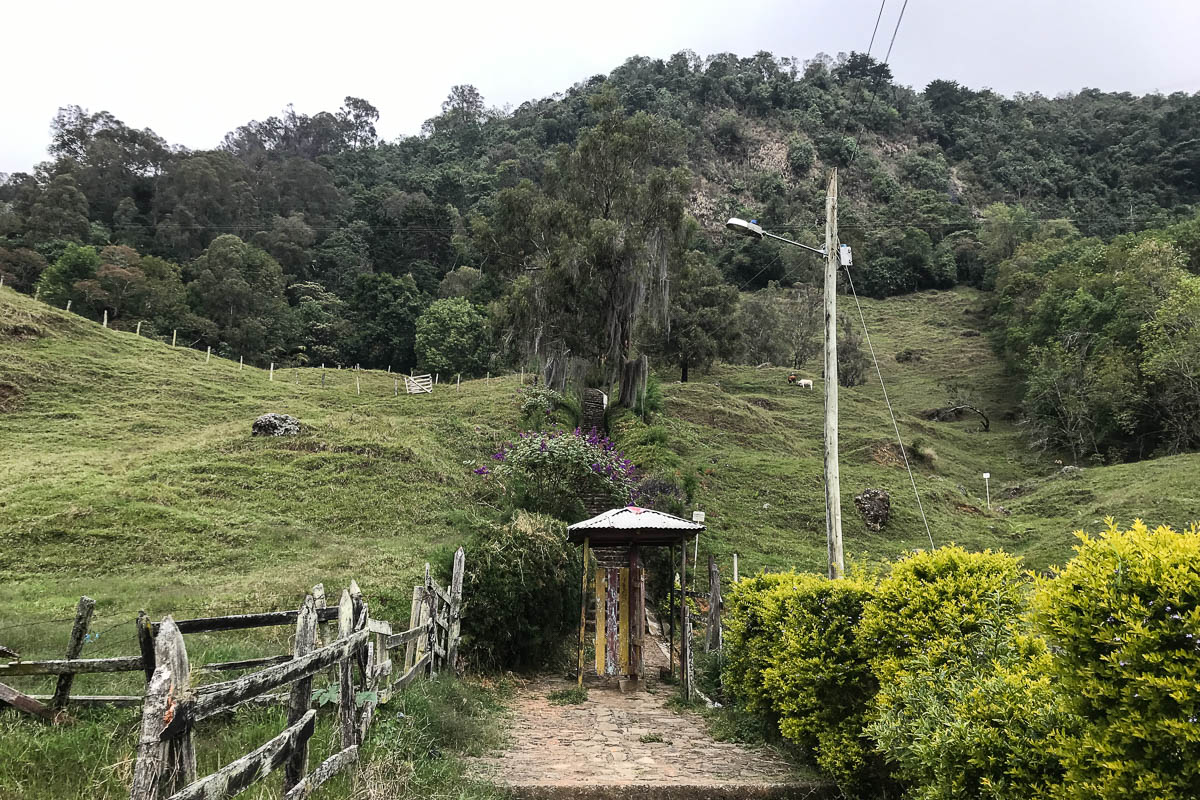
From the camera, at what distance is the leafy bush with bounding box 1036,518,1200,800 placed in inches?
99.8

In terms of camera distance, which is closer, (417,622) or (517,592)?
(417,622)

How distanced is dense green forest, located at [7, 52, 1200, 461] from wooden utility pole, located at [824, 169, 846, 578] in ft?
51.3

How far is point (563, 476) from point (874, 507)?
40.5ft

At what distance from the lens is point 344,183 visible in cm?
8381

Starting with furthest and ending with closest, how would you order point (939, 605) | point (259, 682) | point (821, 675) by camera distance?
1. point (821, 675)
2. point (939, 605)
3. point (259, 682)

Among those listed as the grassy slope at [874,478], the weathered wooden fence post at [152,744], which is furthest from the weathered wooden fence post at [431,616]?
the grassy slope at [874,478]

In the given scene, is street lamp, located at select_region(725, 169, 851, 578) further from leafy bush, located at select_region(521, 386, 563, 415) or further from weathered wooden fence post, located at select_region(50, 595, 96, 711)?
leafy bush, located at select_region(521, 386, 563, 415)

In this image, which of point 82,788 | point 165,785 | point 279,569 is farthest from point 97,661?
point 279,569

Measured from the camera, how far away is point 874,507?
22.7m

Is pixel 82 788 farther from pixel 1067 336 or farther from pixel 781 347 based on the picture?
pixel 781 347

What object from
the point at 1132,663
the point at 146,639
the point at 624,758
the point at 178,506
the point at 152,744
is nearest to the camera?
the point at 1132,663

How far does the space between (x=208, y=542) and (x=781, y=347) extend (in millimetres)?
46177

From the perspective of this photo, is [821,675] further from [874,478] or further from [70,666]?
[874,478]

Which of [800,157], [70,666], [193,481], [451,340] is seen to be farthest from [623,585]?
[800,157]
